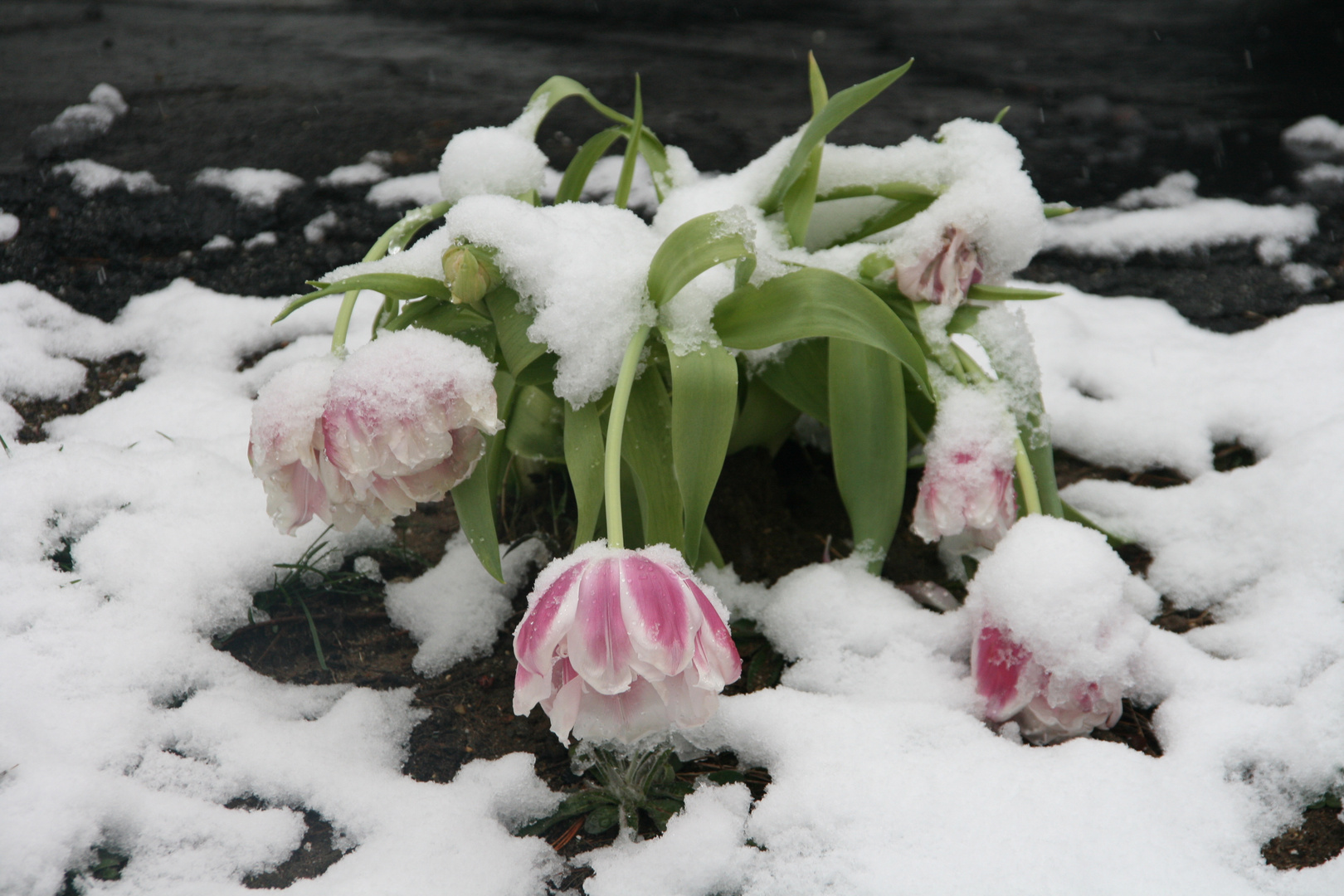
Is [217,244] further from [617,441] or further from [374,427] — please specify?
[617,441]

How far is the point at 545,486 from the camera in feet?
4.72

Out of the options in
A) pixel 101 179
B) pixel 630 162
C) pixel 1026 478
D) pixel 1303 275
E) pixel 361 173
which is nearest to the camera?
pixel 1026 478

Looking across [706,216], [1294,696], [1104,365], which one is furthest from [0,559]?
[1104,365]

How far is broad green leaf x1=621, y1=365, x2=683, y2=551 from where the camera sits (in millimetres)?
1025

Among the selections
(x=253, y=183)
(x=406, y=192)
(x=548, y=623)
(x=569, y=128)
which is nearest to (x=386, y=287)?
(x=548, y=623)

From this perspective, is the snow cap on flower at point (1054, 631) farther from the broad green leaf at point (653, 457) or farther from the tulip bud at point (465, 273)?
the tulip bud at point (465, 273)

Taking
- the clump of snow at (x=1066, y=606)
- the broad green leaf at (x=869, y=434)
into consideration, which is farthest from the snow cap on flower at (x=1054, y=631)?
the broad green leaf at (x=869, y=434)

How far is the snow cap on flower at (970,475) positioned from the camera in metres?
1.02

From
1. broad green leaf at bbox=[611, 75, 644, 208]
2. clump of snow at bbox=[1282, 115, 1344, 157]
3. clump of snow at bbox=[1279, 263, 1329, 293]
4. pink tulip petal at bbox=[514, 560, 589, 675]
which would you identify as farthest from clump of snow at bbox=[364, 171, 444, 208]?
clump of snow at bbox=[1282, 115, 1344, 157]

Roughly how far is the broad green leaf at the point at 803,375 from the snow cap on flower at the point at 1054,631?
11.8 inches

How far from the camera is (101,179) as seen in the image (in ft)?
7.50

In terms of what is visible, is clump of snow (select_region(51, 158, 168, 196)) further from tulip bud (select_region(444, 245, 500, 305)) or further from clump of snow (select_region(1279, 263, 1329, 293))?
clump of snow (select_region(1279, 263, 1329, 293))

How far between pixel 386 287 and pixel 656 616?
46cm

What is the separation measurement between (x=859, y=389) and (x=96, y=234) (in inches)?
71.7
